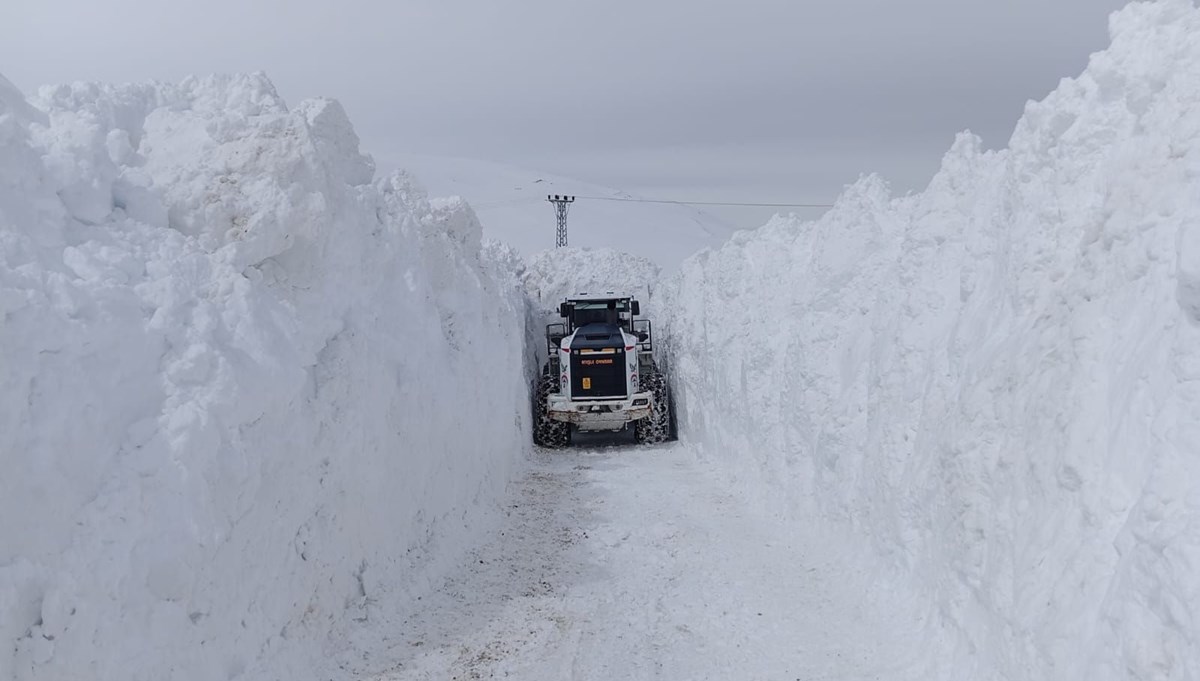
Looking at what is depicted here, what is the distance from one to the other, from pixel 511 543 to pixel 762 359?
6.04m

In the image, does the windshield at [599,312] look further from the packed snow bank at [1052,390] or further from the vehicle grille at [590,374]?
the packed snow bank at [1052,390]

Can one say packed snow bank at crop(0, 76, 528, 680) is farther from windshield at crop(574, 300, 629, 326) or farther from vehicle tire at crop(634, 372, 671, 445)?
windshield at crop(574, 300, 629, 326)

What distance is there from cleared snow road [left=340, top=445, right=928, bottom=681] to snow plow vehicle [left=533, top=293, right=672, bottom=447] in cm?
661

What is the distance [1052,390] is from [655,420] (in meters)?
14.5

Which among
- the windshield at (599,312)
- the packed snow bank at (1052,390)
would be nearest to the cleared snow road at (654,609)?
the packed snow bank at (1052,390)

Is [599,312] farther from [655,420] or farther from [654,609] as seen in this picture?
[654,609]

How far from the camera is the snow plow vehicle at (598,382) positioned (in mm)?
18766

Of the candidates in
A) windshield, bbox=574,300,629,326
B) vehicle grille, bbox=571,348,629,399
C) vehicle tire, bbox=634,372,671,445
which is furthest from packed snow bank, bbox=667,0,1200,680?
windshield, bbox=574,300,629,326

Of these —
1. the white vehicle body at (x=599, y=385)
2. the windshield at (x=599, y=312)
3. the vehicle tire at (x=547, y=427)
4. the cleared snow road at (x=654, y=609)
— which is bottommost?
the cleared snow road at (x=654, y=609)

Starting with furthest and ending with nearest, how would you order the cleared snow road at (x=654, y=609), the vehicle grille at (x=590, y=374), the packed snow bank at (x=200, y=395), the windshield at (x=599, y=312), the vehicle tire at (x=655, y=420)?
the windshield at (x=599, y=312) < the vehicle tire at (x=655, y=420) < the vehicle grille at (x=590, y=374) < the cleared snow road at (x=654, y=609) < the packed snow bank at (x=200, y=395)

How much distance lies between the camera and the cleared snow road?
692cm

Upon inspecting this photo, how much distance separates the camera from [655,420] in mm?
19781

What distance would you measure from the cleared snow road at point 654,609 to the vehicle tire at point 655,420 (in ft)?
24.6

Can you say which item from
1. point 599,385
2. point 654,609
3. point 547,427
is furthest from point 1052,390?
point 547,427
